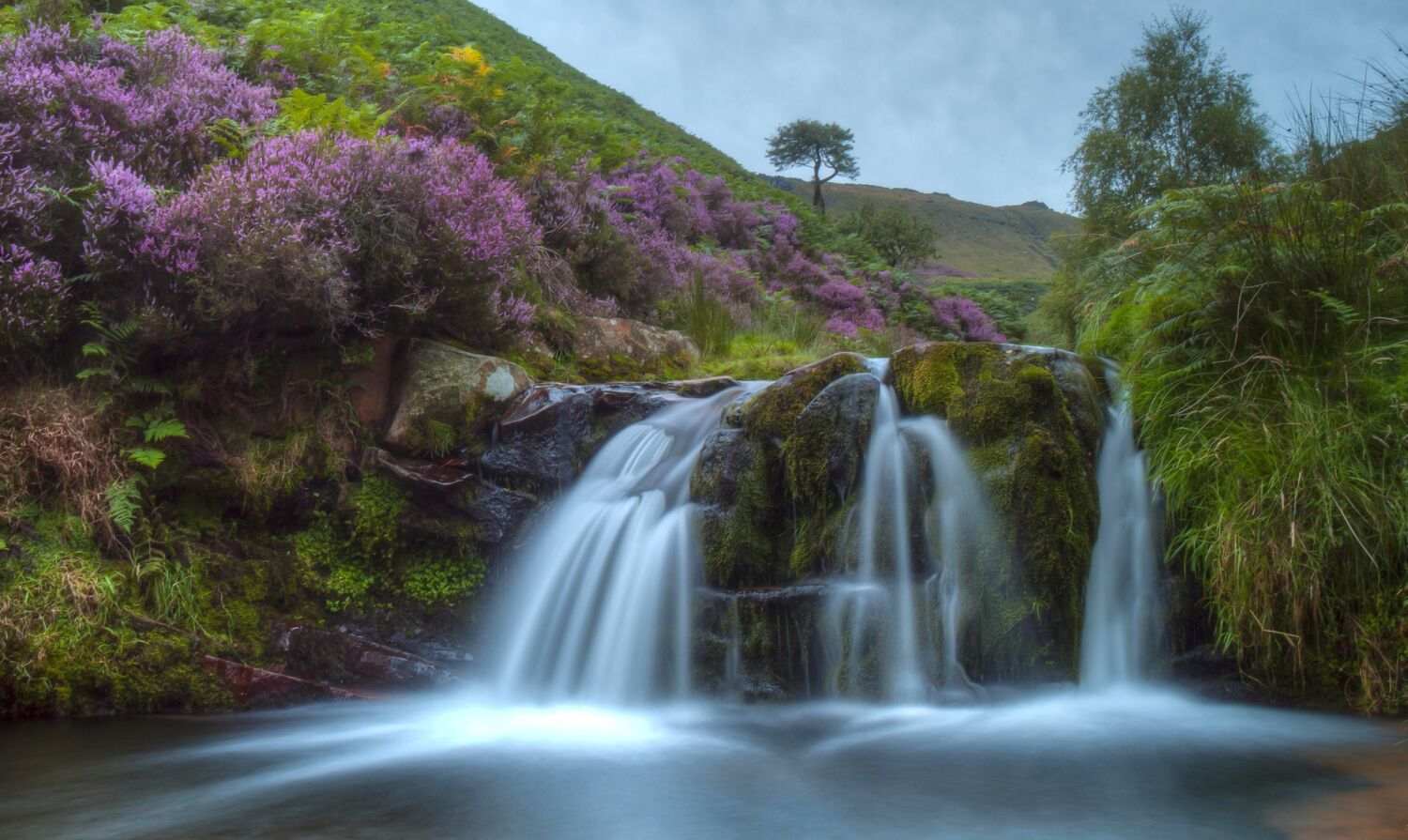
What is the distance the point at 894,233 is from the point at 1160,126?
8.29 metres

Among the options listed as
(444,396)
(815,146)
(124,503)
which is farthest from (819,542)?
(815,146)

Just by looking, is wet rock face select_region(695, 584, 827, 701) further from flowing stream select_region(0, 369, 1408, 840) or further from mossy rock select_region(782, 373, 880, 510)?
mossy rock select_region(782, 373, 880, 510)

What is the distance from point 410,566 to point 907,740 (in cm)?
316

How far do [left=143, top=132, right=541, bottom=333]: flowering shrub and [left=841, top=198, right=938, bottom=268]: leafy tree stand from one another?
64.1 feet

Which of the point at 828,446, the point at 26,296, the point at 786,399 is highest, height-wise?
the point at 26,296

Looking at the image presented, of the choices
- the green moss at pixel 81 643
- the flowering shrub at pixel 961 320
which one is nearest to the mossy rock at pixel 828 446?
the green moss at pixel 81 643

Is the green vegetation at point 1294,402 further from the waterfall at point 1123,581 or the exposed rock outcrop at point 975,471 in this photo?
the exposed rock outcrop at point 975,471

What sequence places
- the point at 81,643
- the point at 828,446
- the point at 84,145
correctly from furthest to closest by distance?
the point at 84,145, the point at 828,446, the point at 81,643

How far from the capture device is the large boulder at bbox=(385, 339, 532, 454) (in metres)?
5.25

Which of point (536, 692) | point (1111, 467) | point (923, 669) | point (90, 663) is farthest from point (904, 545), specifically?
point (90, 663)

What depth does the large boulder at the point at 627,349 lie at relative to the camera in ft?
22.8

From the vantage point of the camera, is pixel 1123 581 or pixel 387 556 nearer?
pixel 1123 581

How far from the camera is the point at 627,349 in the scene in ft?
23.8

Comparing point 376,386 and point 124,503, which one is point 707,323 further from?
point 124,503
